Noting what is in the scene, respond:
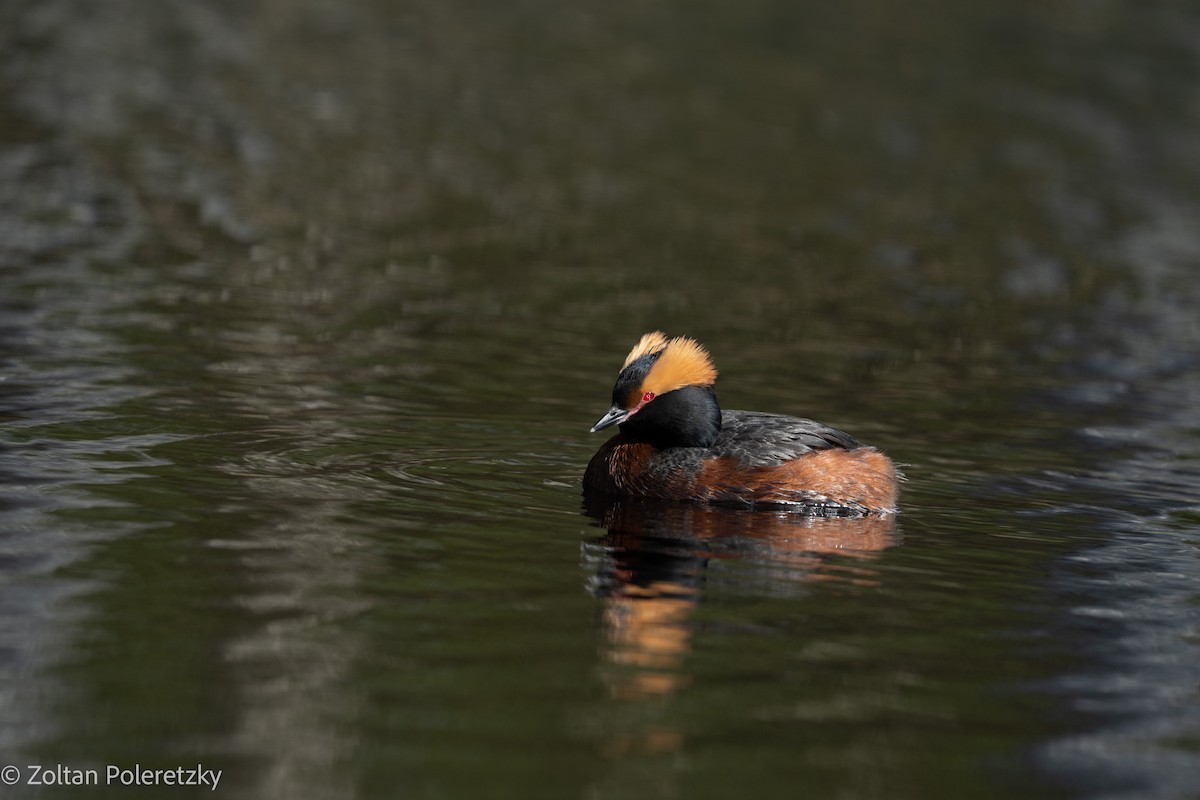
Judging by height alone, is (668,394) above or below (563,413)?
above

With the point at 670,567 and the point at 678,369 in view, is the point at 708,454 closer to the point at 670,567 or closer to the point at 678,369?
the point at 678,369

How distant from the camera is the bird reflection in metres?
8.05

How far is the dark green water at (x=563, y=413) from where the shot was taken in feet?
25.1

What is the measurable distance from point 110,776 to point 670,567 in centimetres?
433

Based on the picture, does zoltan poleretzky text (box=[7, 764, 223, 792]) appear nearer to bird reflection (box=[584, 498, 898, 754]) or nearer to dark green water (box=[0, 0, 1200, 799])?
dark green water (box=[0, 0, 1200, 799])

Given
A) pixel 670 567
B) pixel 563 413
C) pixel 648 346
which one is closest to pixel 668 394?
pixel 648 346

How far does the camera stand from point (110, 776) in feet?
22.4

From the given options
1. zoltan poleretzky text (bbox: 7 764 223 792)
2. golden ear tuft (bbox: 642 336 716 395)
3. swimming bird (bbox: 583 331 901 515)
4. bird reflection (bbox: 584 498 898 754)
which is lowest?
zoltan poleretzky text (bbox: 7 764 223 792)

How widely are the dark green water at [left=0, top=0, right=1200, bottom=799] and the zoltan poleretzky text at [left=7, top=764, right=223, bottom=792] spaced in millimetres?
44

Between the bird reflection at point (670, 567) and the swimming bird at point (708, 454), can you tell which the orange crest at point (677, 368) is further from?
the bird reflection at point (670, 567)

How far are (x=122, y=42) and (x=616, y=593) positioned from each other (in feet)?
92.4

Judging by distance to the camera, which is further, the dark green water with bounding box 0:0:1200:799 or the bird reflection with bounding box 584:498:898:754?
the bird reflection with bounding box 584:498:898:754

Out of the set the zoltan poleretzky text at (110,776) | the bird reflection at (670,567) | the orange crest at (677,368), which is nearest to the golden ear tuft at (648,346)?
the orange crest at (677,368)

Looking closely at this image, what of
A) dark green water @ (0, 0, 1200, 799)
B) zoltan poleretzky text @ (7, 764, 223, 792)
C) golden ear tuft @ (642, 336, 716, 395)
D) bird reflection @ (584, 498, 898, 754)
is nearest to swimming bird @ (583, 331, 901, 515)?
golden ear tuft @ (642, 336, 716, 395)
